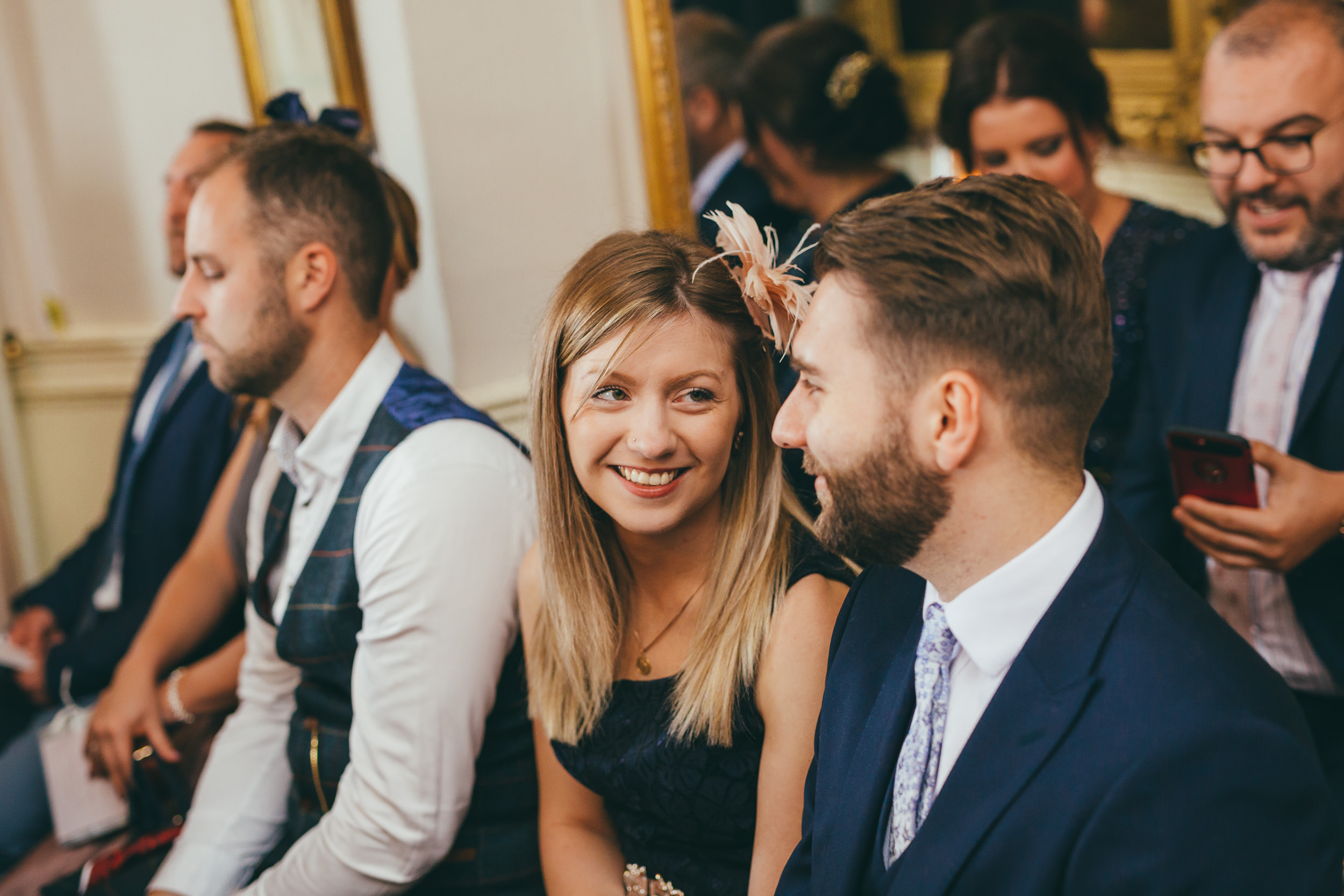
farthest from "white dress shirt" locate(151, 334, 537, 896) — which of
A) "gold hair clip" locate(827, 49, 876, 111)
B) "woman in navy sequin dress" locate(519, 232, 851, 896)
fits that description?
"gold hair clip" locate(827, 49, 876, 111)

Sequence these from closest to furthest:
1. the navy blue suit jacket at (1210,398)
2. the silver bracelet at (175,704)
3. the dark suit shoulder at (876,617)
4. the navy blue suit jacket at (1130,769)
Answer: the navy blue suit jacket at (1130,769), the dark suit shoulder at (876,617), the navy blue suit jacket at (1210,398), the silver bracelet at (175,704)

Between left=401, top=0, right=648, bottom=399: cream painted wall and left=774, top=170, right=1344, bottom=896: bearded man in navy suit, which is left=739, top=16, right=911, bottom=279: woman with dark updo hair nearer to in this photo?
left=401, top=0, right=648, bottom=399: cream painted wall

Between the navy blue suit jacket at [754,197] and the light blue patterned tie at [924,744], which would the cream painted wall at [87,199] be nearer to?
the navy blue suit jacket at [754,197]

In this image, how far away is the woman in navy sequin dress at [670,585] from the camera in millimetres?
1563

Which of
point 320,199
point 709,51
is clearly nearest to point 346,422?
point 320,199

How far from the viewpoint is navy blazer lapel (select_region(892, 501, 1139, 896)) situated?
1065 millimetres

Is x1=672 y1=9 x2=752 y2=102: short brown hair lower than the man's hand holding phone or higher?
higher

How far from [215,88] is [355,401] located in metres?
2.02

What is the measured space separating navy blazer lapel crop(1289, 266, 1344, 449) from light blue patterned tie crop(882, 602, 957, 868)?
3.51 ft

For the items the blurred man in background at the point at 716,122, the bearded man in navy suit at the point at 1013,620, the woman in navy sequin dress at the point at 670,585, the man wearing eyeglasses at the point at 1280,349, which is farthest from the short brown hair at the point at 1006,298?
the blurred man in background at the point at 716,122

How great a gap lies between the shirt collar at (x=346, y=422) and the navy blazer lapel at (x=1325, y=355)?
168cm

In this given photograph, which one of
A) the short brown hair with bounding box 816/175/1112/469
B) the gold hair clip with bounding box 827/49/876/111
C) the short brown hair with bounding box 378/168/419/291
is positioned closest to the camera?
the short brown hair with bounding box 816/175/1112/469

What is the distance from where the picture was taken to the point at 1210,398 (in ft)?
6.81

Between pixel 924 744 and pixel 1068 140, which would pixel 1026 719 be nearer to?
pixel 924 744
